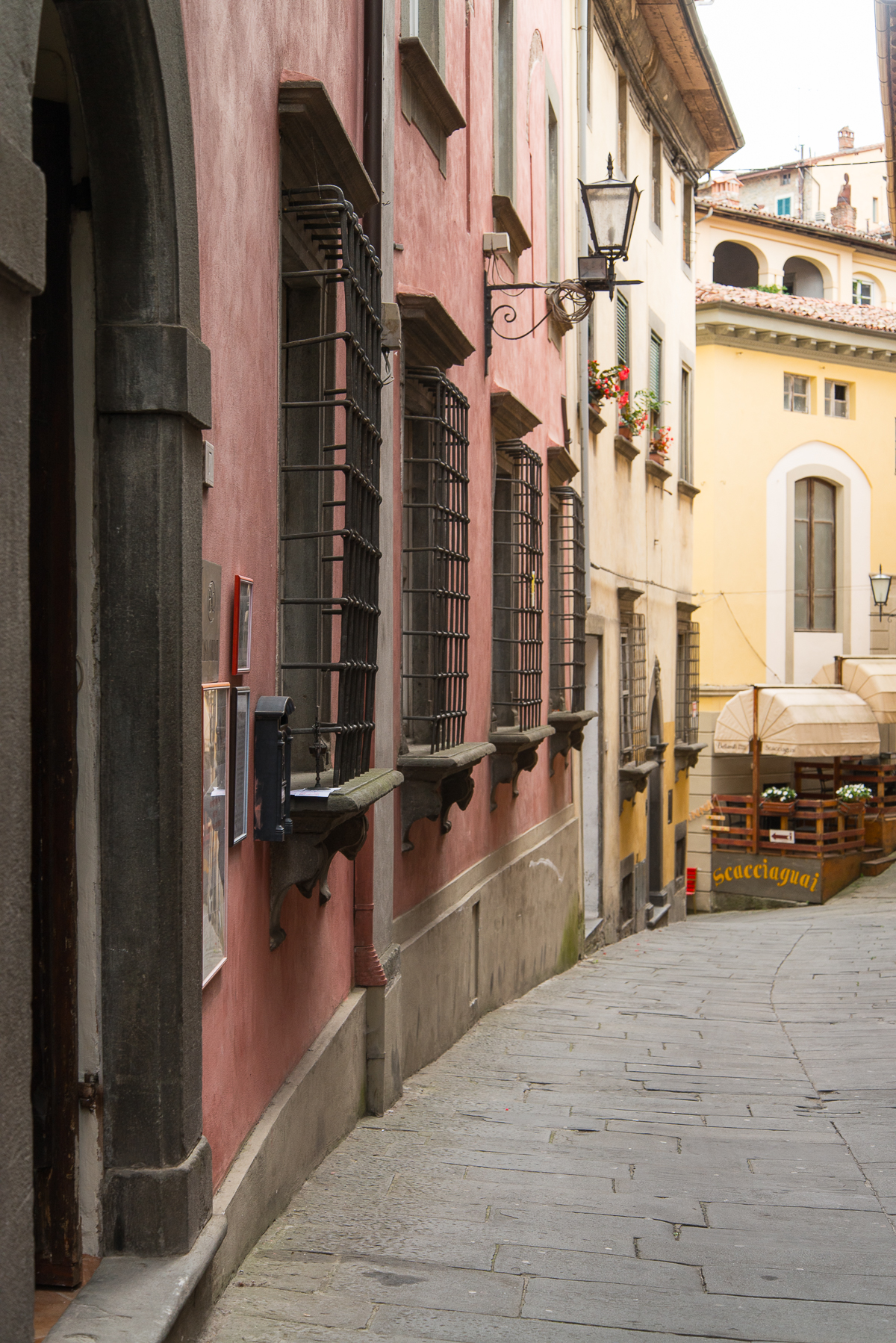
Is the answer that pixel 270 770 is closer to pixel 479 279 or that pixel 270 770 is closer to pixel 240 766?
pixel 240 766

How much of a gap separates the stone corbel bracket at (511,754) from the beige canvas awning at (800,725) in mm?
15091

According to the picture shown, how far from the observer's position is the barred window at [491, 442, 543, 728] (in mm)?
9875

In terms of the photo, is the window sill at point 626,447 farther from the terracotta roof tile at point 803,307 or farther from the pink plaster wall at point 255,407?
the terracotta roof tile at point 803,307

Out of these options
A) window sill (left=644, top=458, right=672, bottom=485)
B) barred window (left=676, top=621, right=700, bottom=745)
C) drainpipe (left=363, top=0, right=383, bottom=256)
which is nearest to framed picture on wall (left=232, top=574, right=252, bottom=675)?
drainpipe (left=363, top=0, right=383, bottom=256)

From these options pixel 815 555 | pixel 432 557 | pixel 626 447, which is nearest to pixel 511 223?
pixel 432 557

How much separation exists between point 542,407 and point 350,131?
240 inches

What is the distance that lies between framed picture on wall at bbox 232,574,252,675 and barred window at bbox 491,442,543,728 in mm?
5735

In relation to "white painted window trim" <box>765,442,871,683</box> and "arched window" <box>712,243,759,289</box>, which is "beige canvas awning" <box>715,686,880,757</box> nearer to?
"white painted window trim" <box>765,442,871,683</box>

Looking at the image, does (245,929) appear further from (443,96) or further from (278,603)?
(443,96)

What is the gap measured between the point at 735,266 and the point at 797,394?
6397mm

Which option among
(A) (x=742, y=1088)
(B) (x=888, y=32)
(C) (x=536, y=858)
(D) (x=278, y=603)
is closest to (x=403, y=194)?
(D) (x=278, y=603)

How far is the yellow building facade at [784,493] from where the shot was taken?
27750 mm

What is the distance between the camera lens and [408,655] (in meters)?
7.23

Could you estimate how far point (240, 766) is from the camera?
3.89 m
